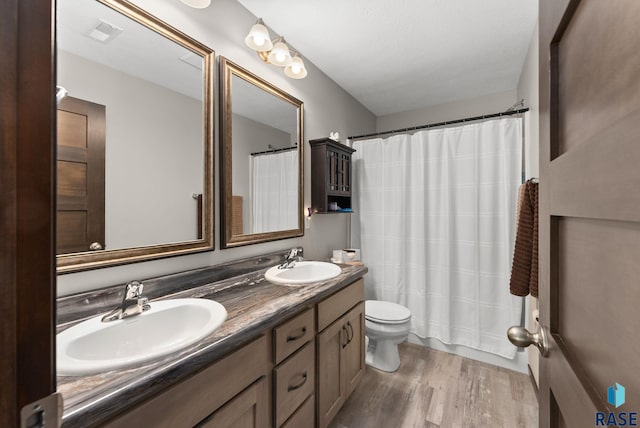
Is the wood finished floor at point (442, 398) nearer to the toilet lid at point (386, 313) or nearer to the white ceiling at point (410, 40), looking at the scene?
the toilet lid at point (386, 313)

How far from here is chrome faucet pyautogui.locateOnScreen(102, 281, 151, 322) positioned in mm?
921

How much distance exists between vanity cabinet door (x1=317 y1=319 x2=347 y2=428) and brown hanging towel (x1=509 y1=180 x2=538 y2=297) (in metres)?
1.11

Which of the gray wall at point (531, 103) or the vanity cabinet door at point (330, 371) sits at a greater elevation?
the gray wall at point (531, 103)

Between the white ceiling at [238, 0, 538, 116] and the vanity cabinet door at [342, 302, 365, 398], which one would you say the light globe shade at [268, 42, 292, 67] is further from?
the vanity cabinet door at [342, 302, 365, 398]

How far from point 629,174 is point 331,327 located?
1.32 m

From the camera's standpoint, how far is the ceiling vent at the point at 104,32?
1003mm

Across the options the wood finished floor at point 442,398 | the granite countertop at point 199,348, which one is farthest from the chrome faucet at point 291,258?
the wood finished floor at point 442,398

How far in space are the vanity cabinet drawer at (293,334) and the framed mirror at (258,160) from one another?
1.91ft

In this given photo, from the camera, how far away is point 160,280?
1146 millimetres

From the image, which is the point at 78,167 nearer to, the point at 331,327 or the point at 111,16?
the point at 111,16

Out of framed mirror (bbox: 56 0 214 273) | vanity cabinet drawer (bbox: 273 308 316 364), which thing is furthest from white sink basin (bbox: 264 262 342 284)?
framed mirror (bbox: 56 0 214 273)

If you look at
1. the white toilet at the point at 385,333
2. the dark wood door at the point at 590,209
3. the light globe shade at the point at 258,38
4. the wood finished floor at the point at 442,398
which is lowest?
the wood finished floor at the point at 442,398

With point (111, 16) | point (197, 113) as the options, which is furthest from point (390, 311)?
point (111, 16)
